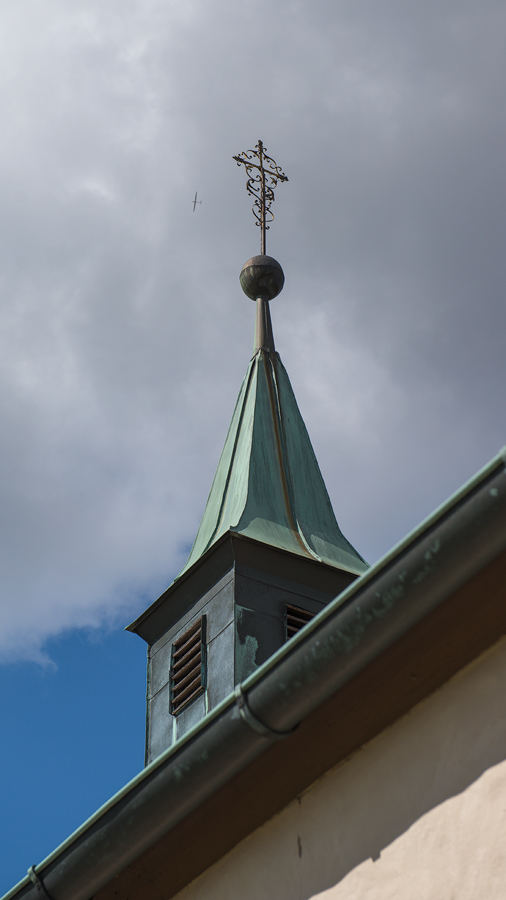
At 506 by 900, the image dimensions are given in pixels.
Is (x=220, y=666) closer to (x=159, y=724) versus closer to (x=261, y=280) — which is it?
(x=159, y=724)

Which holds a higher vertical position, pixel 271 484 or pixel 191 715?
pixel 271 484

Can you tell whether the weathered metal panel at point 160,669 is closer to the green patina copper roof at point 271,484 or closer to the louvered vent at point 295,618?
the green patina copper roof at point 271,484

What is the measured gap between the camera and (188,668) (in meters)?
10.9

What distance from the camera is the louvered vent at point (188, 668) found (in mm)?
10617

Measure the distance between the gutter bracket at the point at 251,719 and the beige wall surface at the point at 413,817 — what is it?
0.36 metres

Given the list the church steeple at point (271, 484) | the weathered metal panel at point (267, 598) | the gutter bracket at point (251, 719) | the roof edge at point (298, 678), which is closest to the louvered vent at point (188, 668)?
the weathered metal panel at point (267, 598)

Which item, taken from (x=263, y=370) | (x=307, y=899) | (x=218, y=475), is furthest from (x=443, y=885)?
(x=263, y=370)

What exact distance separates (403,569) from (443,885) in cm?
111

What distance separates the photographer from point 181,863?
467cm

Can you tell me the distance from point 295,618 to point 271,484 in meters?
2.35

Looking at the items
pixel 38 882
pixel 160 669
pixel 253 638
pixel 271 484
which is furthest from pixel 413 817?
pixel 271 484

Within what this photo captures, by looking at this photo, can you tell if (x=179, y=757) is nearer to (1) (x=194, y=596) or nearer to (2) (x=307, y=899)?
(2) (x=307, y=899)

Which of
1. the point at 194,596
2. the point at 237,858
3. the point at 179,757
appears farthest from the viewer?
the point at 194,596

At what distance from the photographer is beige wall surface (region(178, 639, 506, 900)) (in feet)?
11.8
